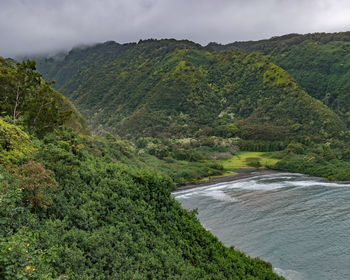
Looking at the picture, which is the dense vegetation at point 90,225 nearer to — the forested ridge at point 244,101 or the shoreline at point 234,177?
the shoreline at point 234,177

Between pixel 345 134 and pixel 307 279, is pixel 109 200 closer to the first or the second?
pixel 307 279

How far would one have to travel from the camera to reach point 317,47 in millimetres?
162750

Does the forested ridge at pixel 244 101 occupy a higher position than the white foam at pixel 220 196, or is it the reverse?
the forested ridge at pixel 244 101

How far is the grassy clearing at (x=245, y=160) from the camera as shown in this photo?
247ft

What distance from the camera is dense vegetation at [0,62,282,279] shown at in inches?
376

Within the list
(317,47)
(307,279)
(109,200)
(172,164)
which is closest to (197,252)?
(109,200)

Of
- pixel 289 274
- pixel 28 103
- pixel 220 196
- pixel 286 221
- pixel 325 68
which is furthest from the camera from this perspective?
pixel 325 68

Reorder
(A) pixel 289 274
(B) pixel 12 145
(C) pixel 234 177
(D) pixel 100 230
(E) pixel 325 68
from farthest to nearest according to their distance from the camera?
(E) pixel 325 68 → (C) pixel 234 177 → (A) pixel 289 274 → (B) pixel 12 145 → (D) pixel 100 230

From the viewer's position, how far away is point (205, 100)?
143 m

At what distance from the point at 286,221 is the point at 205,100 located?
111m

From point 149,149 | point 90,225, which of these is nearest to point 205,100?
point 149,149

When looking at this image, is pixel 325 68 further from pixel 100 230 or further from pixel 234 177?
pixel 100 230

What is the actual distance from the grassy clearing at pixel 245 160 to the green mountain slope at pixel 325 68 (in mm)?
46894

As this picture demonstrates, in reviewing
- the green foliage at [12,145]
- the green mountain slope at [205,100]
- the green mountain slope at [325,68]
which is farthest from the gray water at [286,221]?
the green mountain slope at [325,68]
